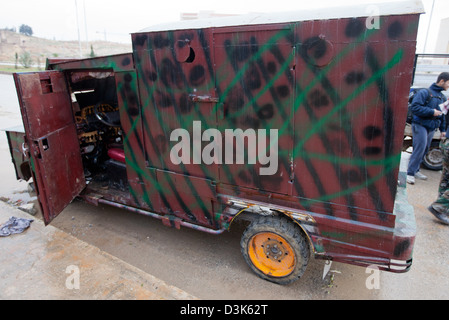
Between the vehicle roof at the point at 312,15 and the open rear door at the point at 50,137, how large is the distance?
1.54 m

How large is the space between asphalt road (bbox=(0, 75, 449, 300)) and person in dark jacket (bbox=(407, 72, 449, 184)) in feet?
4.08

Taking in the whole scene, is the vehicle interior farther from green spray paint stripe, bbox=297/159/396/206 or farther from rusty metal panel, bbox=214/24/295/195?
green spray paint stripe, bbox=297/159/396/206

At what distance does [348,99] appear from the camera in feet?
8.71

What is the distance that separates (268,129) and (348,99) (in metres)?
0.80

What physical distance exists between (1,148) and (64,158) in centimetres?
624

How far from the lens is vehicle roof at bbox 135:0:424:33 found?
7.70 feet

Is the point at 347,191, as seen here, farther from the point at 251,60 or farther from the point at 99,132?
the point at 99,132

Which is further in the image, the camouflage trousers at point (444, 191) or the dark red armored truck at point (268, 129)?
the camouflage trousers at point (444, 191)

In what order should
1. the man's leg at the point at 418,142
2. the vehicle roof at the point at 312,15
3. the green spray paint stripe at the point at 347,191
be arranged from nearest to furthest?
the vehicle roof at the point at 312,15 → the green spray paint stripe at the point at 347,191 → the man's leg at the point at 418,142

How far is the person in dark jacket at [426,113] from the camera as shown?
18.2 feet

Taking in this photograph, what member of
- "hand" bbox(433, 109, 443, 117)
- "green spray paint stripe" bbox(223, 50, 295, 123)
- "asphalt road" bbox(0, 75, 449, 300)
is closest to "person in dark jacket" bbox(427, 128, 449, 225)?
"asphalt road" bbox(0, 75, 449, 300)

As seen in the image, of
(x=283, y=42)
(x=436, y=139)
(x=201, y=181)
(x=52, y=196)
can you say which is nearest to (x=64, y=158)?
(x=52, y=196)

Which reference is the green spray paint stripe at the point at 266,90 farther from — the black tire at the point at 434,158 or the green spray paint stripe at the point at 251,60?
the black tire at the point at 434,158

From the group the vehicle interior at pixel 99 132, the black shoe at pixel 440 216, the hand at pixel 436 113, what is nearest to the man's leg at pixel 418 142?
the hand at pixel 436 113
